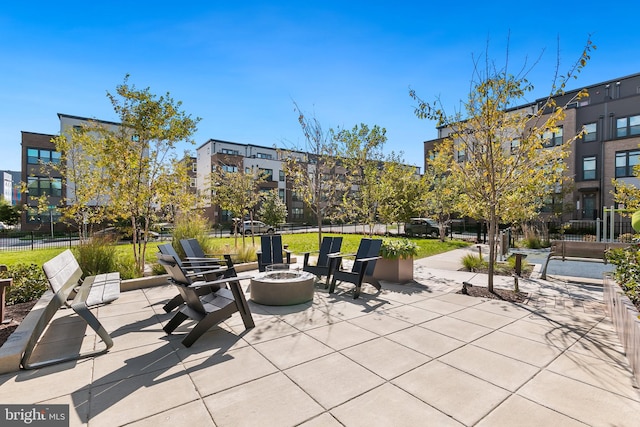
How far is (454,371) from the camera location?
3242 millimetres

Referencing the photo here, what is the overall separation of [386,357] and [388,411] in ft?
3.36

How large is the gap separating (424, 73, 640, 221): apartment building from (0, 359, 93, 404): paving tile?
3044cm

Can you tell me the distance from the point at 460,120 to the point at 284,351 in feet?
20.4

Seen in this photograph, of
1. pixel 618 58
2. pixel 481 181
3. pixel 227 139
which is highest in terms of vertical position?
pixel 227 139

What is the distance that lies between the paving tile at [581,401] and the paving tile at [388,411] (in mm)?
989

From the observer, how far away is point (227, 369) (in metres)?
3.28

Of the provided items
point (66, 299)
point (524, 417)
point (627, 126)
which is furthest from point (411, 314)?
point (627, 126)

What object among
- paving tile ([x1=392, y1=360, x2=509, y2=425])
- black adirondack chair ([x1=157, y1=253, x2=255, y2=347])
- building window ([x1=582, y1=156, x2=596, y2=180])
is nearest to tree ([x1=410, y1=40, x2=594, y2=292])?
paving tile ([x1=392, y1=360, x2=509, y2=425])

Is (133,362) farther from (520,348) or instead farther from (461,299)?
(461,299)

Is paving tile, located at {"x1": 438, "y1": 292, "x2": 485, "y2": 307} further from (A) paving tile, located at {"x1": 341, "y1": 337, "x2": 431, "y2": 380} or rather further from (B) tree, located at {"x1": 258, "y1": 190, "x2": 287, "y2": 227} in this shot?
(B) tree, located at {"x1": 258, "y1": 190, "x2": 287, "y2": 227}

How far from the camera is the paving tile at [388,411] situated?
243 centimetres

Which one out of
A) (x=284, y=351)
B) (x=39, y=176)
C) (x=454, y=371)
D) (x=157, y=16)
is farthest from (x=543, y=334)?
(x=39, y=176)

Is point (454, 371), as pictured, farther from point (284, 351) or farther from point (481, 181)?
point (481, 181)

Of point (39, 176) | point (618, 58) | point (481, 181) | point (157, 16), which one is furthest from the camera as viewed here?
point (39, 176)
